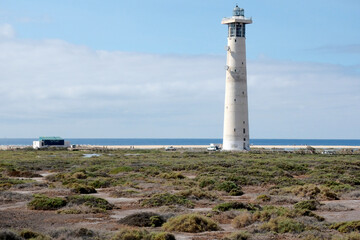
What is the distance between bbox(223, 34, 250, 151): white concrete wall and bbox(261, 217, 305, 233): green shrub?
158 ft

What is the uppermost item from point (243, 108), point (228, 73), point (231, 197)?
point (228, 73)

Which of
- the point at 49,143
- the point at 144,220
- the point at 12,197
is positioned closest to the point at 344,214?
the point at 144,220

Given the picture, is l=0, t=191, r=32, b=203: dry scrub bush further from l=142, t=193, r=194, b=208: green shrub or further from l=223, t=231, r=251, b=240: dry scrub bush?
l=223, t=231, r=251, b=240: dry scrub bush

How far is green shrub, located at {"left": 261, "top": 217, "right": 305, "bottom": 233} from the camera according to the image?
16845 mm

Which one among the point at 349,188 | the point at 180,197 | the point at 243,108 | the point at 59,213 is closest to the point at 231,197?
the point at 180,197

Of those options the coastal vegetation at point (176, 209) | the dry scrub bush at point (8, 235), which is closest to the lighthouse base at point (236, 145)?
the coastal vegetation at point (176, 209)

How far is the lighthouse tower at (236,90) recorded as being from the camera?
6588 centimetres

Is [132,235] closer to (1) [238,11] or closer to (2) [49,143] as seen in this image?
(1) [238,11]

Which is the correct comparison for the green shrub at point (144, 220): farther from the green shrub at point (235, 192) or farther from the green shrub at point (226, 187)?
the green shrub at point (226, 187)

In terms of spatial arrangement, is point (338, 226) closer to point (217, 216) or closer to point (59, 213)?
A: point (217, 216)

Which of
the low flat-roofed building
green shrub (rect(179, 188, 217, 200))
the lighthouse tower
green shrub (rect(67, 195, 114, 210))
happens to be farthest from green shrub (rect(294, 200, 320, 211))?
the low flat-roofed building

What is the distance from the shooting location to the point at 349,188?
30438mm

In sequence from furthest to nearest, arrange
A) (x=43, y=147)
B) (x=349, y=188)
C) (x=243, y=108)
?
(x=43, y=147) → (x=243, y=108) → (x=349, y=188)

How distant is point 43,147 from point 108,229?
8498 cm
